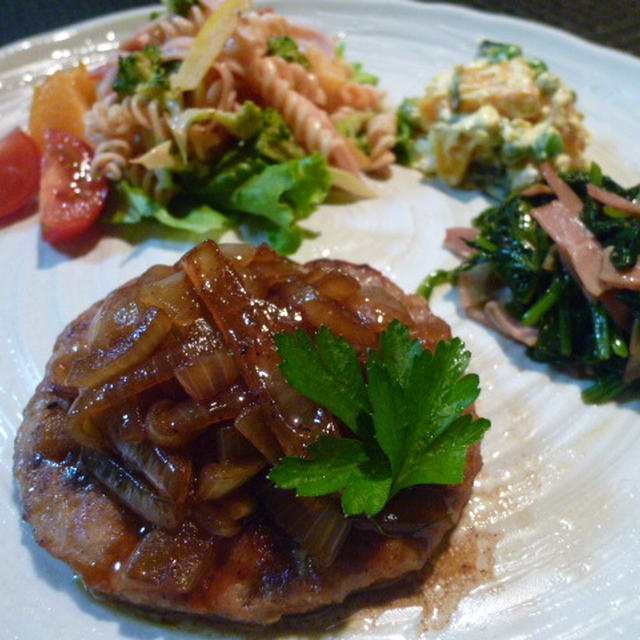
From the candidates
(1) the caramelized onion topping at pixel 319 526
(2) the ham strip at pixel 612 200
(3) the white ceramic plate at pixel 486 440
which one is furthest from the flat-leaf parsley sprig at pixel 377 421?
(2) the ham strip at pixel 612 200

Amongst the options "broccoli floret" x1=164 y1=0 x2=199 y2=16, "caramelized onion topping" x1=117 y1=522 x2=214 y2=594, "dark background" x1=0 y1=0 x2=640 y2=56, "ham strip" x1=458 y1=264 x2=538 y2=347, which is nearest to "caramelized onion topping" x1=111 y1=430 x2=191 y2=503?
"caramelized onion topping" x1=117 y1=522 x2=214 y2=594

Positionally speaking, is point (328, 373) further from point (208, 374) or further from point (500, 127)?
point (500, 127)

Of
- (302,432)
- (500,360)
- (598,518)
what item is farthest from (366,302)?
(598,518)

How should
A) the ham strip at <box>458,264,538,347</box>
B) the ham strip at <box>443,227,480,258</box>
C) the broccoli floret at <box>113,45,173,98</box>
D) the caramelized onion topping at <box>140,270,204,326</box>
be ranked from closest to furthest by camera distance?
the caramelized onion topping at <box>140,270,204,326</box>
the ham strip at <box>458,264,538,347</box>
the ham strip at <box>443,227,480,258</box>
the broccoli floret at <box>113,45,173,98</box>

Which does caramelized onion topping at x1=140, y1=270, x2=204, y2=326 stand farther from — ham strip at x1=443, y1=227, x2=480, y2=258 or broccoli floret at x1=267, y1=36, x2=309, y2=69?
broccoli floret at x1=267, y1=36, x2=309, y2=69

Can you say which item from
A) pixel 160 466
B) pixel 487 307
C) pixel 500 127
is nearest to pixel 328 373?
pixel 160 466

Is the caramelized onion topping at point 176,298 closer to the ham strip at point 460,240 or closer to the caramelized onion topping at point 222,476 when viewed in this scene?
the caramelized onion topping at point 222,476
